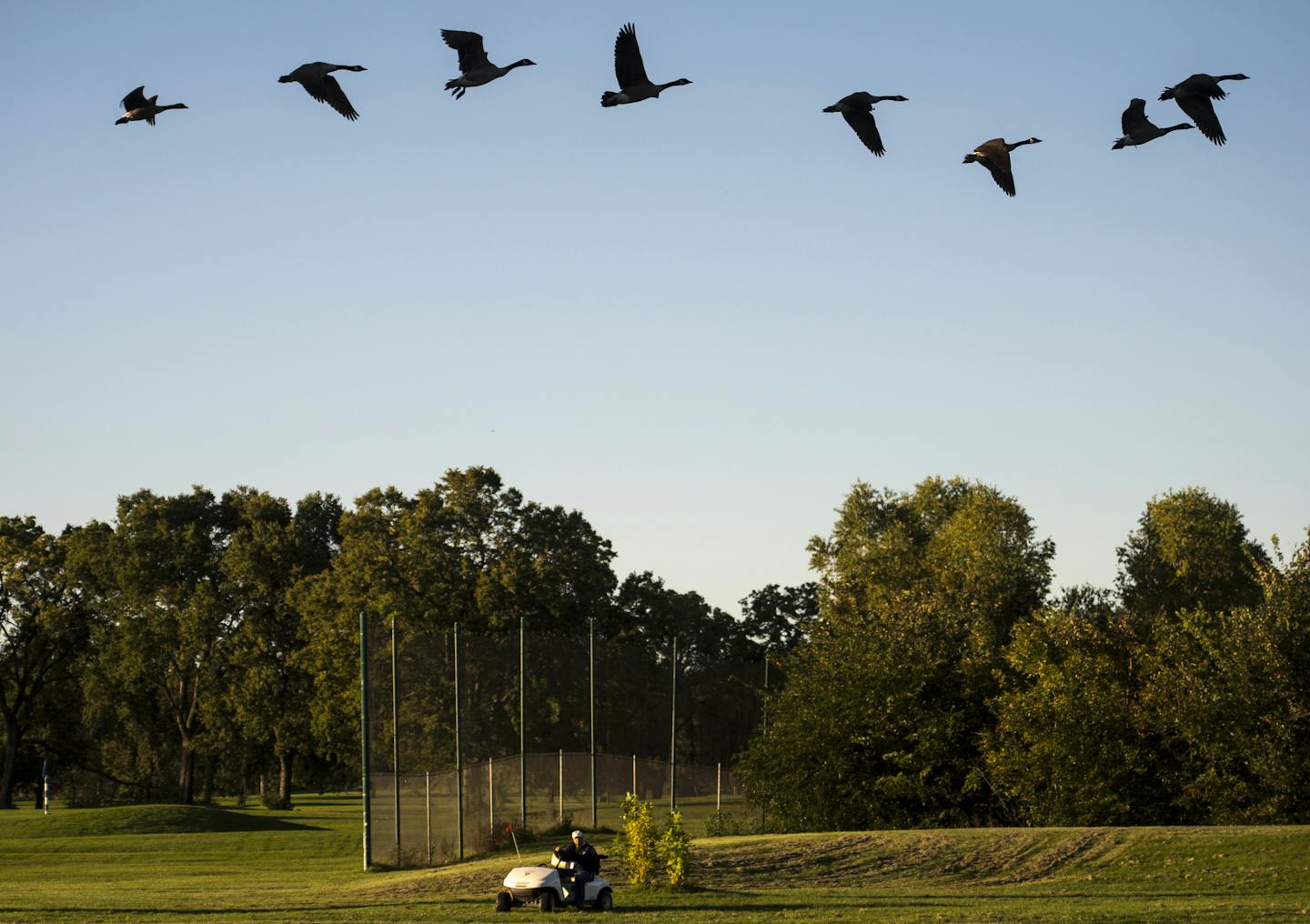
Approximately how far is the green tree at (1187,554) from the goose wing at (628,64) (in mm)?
60128

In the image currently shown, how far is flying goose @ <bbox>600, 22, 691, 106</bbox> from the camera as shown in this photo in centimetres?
1623

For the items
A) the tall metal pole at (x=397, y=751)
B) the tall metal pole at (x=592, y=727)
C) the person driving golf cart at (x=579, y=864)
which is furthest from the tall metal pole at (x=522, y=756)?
the person driving golf cart at (x=579, y=864)

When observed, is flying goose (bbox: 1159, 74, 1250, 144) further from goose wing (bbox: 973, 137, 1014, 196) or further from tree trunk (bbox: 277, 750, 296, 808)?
tree trunk (bbox: 277, 750, 296, 808)

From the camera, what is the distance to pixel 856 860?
28469 millimetres

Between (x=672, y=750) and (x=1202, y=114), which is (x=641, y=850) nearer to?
(x=1202, y=114)

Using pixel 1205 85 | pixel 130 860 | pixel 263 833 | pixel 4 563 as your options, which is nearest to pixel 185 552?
pixel 4 563

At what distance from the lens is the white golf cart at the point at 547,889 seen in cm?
2245

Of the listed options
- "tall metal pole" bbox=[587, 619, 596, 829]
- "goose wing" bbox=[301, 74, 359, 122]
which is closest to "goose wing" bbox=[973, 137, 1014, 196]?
"goose wing" bbox=[301, 74, 359, 122]

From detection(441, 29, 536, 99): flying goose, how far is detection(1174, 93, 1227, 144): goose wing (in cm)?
708

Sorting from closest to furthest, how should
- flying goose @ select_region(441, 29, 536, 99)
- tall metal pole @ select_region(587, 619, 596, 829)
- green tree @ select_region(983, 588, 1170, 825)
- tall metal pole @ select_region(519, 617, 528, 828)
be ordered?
flying goose @ select_region(441, 29, 536, 99)
green tree @ select_region(983, 588, 1170, 825)
tall metal pole @ select_region(519, 617, 528, 828)
tall metal pole @ select_region(587, 619, 596, 829)

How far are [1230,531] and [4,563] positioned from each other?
195 feet

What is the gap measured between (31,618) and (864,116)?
66372 mm

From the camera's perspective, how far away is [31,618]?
74.6 meters

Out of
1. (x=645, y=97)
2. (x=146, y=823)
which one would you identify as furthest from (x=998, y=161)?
(x=146, y=823)
